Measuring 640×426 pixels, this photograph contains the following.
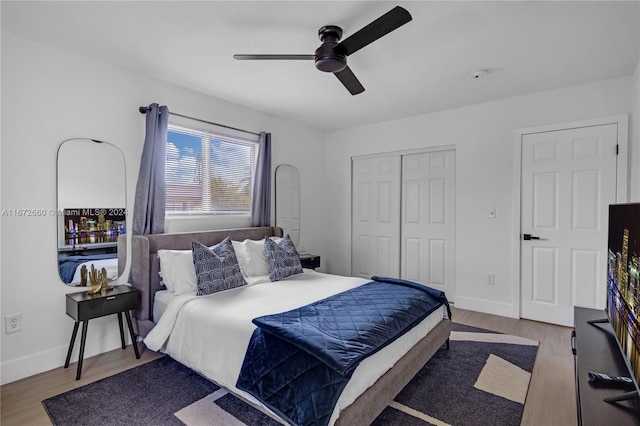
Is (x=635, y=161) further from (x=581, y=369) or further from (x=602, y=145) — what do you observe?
(x=581, y=369)

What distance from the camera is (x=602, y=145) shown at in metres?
3.28

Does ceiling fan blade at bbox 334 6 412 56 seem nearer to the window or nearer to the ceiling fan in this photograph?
the ceiling fan

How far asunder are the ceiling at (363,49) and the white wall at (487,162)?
0.20 metres

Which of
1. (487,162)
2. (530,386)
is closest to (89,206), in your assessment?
(530,386)

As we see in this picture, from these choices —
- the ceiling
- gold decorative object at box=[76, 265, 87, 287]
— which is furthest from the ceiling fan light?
gold decorative object at box=[76, 265, 87, 287]

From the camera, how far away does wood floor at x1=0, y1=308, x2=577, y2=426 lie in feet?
6.56

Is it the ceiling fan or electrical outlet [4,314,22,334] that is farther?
electrical outlet [4,314,22,334]

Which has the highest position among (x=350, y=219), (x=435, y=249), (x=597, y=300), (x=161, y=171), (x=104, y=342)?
Answer: (x=161, y=171)

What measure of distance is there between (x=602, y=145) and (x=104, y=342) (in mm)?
5023

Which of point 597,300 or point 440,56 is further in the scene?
point 597,300

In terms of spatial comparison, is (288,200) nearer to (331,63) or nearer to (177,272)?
(177,272)

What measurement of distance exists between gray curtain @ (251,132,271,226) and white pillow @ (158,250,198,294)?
1.34 m

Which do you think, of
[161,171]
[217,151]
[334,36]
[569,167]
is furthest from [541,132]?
[161,171]

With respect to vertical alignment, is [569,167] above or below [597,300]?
above
